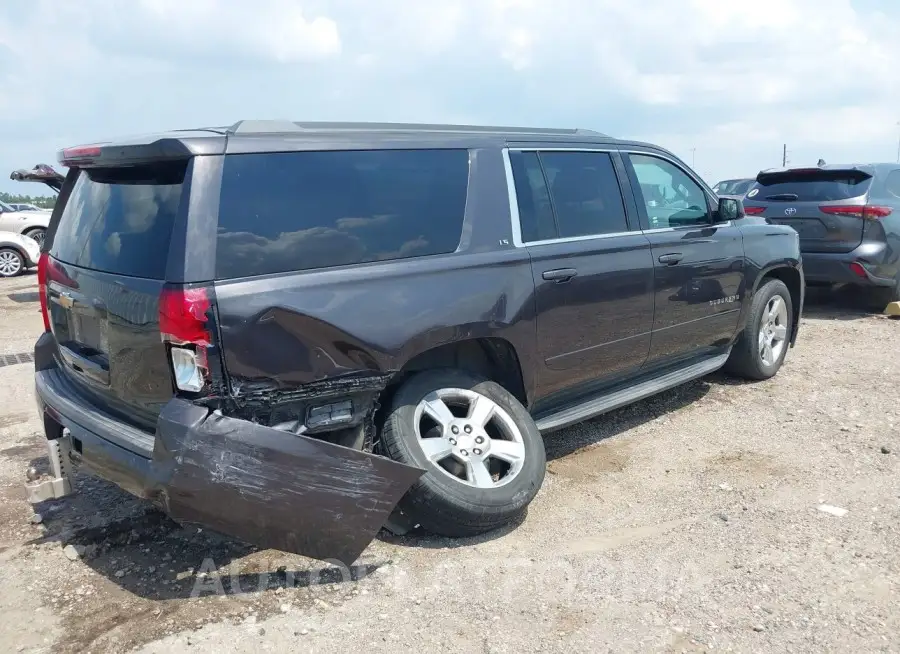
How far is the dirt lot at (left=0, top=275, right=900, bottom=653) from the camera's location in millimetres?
2867

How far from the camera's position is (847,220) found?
841 centimetres

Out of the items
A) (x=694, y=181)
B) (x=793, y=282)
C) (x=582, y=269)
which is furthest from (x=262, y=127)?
(x=793, y=282)

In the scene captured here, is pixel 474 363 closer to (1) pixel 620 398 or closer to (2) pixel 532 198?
(2) pixel 532 198

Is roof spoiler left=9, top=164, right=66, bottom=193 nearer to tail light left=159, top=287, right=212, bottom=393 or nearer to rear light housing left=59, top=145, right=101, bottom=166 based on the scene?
rear light housing left=59, top=145, right=101, bottom=166

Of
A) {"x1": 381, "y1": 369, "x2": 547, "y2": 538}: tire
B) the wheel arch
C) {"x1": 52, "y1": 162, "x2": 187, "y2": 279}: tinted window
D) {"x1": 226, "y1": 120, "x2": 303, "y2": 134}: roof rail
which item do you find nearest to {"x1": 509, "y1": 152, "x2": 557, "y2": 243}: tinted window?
{"x1": 381, "y1": 369, "x2": 547, "y2": 538}: tire

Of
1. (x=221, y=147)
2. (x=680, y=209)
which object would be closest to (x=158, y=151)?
(x=221, y=147)

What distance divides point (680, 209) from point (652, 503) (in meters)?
2.12

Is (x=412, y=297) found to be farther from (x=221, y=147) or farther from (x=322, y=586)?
(x=322, y=586)

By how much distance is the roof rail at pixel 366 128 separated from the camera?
3.20 metres

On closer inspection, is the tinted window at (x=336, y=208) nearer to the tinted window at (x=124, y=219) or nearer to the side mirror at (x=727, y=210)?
the tinted window at (x=124, y=219)

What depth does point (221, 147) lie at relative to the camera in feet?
9.82

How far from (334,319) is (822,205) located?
23.7ft

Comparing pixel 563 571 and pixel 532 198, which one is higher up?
pixel 532 198

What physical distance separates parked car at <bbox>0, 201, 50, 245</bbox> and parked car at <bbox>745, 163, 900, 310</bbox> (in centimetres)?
1499
